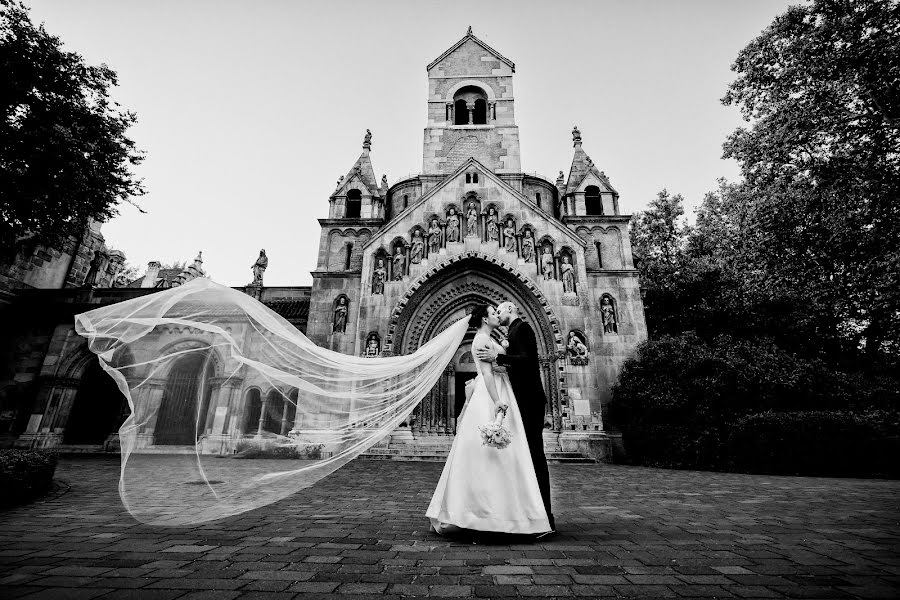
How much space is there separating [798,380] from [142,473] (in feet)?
57.9

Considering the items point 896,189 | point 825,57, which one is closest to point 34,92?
point 825,57

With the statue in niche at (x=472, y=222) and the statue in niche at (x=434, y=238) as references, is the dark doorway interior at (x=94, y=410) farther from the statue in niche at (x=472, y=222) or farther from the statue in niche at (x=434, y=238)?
the statue in niche at (x=472, y=222)

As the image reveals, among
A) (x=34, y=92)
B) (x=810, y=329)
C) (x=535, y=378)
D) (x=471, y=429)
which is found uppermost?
(x=34, y=92)

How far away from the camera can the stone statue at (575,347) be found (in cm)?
1529

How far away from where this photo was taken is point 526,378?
4.69m

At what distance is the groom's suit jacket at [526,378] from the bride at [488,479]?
131 mm

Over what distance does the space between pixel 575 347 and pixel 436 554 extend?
1274 centimetres

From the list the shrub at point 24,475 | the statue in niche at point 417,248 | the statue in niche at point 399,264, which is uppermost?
the statue in niche at point 417,248

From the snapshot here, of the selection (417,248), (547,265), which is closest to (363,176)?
(417,248)

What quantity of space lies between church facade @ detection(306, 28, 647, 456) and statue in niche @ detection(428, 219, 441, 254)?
0.15 feet

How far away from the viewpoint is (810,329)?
1833cm

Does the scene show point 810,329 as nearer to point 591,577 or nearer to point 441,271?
point 441,271

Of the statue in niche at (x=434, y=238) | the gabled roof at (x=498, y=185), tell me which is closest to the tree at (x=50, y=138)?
the gabled roof at (x=498, y=185)

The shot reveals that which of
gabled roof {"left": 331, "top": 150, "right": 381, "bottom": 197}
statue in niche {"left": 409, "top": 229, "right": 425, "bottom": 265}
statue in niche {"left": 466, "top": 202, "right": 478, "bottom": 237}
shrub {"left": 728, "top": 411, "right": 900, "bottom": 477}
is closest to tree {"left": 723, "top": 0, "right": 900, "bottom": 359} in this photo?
shrub {"left": 728, "top": 411, "right": 900, "bottom": 477}
